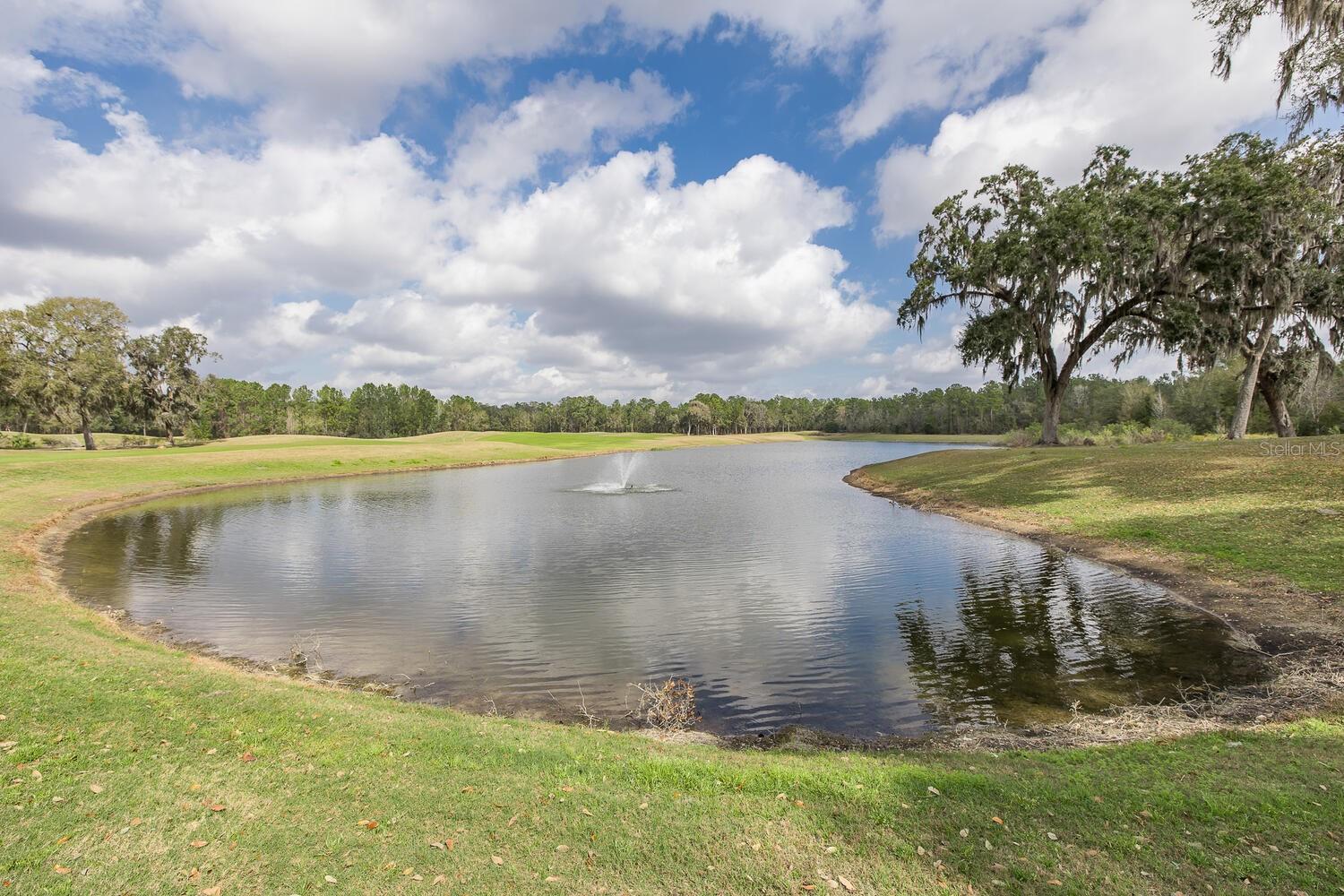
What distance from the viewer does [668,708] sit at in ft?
31.9

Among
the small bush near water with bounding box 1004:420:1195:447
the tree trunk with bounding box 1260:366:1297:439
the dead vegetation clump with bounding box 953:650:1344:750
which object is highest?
the tree trunk with bounding box 1260:366:1297:439

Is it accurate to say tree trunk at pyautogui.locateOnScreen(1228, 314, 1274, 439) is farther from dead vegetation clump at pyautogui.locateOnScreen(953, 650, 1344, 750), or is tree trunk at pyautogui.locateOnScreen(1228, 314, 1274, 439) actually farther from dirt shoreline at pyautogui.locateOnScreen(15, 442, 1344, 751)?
dead vegetation clump at pyautogui.locateOnScreen(953, 650, 1344, 750)

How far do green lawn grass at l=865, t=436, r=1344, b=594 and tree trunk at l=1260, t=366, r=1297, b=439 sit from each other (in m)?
8.72

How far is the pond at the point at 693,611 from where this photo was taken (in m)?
10.5

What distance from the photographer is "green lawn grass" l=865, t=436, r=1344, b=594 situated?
16.2m

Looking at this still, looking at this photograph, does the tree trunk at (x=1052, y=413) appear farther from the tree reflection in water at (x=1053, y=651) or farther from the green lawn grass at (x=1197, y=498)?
the tree reflection in water at (x=1053, y=651)

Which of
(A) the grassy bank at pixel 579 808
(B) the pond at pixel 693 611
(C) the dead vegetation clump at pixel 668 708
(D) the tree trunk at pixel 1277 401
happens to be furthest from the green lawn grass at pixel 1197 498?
(C) the dead vegetation clump at pixel 668 708

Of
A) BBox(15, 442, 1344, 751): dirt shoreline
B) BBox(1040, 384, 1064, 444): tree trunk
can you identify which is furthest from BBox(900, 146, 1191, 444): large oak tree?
BBox(15, 442, 1344, 751): dirt shoreline

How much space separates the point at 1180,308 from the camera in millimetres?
32500

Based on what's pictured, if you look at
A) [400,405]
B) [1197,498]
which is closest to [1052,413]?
[1197,498]

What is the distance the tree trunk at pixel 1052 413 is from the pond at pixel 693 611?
51.5 feet

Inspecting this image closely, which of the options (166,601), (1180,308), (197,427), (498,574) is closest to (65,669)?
(166,601)

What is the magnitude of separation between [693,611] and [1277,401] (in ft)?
133

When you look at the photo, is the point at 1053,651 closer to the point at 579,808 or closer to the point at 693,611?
the point at 693,611
